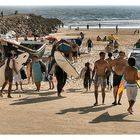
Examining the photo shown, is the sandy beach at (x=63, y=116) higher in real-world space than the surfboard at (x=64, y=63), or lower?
lower

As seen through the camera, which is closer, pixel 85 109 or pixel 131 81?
pixel 131 81

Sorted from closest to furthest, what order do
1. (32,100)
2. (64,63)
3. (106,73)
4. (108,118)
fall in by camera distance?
1. (108,118)
2. (106,73)
3. (32,100)
4. (64,63)

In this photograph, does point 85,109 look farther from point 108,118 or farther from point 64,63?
point 64,63

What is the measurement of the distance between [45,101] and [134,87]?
2.77 meters

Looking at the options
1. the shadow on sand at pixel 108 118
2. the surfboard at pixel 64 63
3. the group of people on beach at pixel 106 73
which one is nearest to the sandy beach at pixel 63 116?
the shadow on sand at pixel 108 118

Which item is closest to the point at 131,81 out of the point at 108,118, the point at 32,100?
the point at 108,118

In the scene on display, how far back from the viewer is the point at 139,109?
1041 cm

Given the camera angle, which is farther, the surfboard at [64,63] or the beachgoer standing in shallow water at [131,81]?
the surfboard at [64,63]

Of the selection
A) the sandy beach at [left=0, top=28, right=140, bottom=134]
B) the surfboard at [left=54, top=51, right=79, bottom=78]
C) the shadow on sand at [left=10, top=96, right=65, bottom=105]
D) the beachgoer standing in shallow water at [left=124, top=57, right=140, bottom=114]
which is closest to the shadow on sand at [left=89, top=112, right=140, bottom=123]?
the sandy beach at [left=0, top=28, right=140, bottom=134]

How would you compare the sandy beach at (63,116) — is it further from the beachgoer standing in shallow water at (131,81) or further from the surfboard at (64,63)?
the surfboard at (64,63)

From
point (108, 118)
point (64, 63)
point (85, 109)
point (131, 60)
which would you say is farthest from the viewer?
point (64, 63)

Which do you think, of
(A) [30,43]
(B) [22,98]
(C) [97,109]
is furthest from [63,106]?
(A) [30,43]

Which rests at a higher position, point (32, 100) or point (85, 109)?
point (85, 109)
